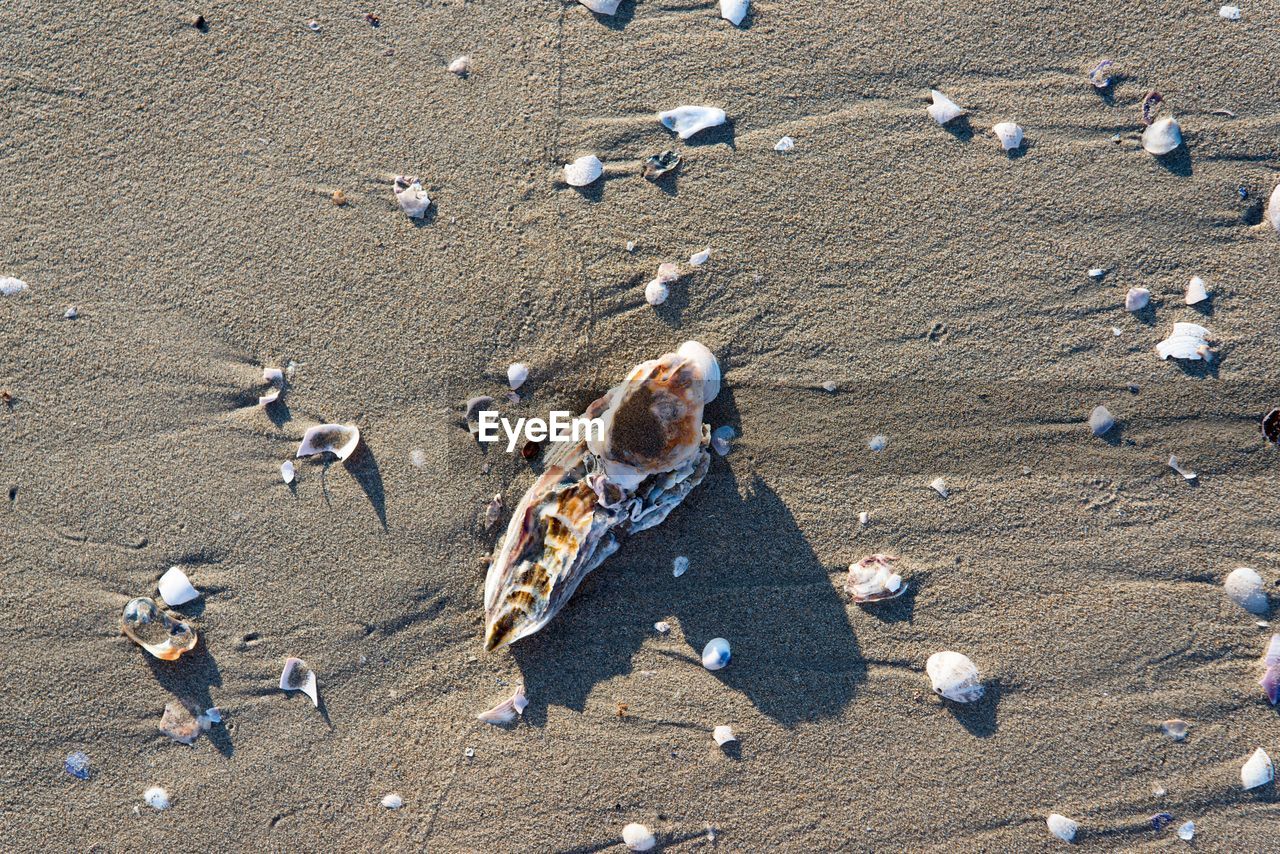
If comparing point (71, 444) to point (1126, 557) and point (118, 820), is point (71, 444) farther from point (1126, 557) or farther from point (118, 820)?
point (1126, 557)

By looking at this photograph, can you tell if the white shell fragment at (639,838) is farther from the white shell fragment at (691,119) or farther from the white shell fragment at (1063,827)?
the white shell fragment at (691,119)

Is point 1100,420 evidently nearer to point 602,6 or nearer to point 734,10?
point 734,10

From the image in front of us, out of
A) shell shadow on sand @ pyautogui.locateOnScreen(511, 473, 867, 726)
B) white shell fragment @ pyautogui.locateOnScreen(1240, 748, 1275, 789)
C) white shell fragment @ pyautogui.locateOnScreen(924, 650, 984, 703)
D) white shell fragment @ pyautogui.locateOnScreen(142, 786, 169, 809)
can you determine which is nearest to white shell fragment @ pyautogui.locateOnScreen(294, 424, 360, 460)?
shell shadow on sand @ pyautogui.locateOnScreen(511, 473, 867, 726)

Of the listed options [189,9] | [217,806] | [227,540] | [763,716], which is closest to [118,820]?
[217,806]

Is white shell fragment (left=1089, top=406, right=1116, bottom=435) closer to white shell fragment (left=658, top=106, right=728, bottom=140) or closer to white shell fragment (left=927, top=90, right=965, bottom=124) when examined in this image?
white shell fragment (left=927, top=90, right=965, bottom=124)

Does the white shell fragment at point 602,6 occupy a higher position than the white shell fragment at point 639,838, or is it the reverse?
the white shell fragment at point 602,6

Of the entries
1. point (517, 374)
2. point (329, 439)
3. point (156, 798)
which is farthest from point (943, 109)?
point (156, 798)

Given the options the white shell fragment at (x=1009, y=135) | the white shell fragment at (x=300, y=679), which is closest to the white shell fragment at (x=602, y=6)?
the white shell fragment at (x=1009, y=135)
